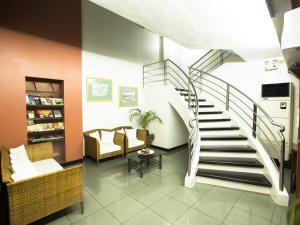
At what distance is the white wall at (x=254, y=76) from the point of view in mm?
4363

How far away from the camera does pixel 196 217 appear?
2.30 m

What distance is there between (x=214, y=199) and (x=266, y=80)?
375cm

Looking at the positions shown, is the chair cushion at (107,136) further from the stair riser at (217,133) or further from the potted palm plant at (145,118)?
the stair riser at (217,133)

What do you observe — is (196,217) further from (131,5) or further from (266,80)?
(266,80)

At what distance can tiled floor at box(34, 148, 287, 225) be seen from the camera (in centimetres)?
223

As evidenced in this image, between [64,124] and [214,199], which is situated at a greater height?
[64,124]

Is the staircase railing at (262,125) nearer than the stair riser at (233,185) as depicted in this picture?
Yes

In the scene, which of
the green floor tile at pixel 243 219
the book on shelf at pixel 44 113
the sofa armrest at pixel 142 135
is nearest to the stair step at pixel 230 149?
the green floor tile at pixel 243 219

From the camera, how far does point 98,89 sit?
4766 mm

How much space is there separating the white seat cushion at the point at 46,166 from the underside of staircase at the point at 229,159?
266 centimetres

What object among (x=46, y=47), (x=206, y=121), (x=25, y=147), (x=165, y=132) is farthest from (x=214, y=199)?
(x=46, y=47)

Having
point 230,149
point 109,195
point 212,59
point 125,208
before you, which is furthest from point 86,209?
point 212,59

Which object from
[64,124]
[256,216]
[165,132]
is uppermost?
[64,124]

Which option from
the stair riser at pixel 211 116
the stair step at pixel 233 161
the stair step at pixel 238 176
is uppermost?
the stair riser at pixel 211 116
